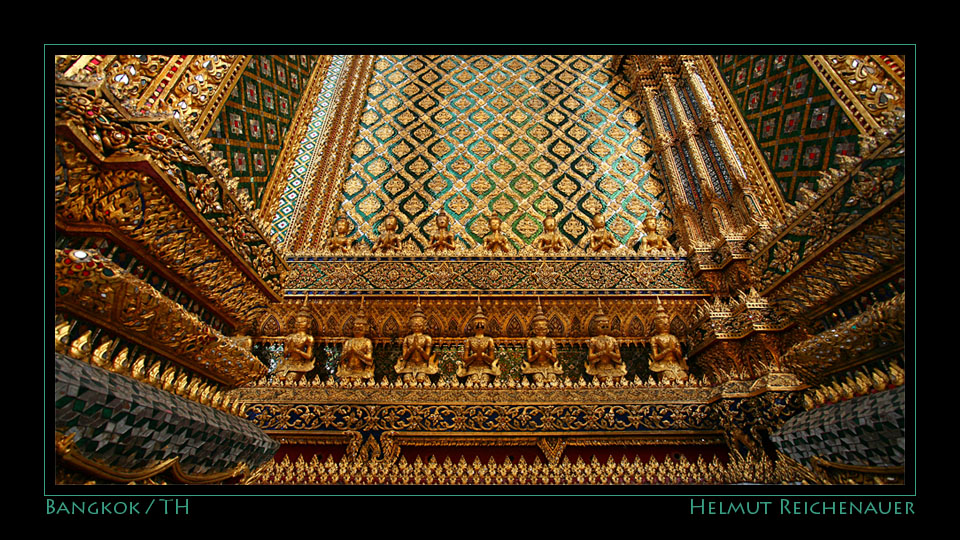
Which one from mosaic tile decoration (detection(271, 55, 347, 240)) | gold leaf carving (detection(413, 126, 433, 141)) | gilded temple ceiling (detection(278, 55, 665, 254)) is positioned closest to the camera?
mosaic tile decoration (detection(271, 55, 347, 240))

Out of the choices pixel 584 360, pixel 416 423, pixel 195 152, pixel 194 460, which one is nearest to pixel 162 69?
pixel 195 152

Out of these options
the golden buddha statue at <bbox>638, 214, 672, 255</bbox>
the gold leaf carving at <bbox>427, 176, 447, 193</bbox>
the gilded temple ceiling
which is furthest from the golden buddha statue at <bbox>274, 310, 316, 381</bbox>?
the golden buddha statue at <bbox>638, 214, 672, 255</bbox>

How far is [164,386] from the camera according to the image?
2072mm

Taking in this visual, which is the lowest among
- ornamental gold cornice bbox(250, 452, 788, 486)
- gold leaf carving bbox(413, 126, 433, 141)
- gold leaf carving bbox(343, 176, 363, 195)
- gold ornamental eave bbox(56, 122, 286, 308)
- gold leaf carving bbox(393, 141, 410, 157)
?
ornamental gold cornice bbox(250, 452, 788, 486)

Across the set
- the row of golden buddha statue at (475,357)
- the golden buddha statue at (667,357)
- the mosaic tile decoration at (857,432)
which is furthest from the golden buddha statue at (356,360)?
the mosaic tile decoration at (857,432)

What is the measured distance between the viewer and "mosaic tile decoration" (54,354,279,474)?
142 cm

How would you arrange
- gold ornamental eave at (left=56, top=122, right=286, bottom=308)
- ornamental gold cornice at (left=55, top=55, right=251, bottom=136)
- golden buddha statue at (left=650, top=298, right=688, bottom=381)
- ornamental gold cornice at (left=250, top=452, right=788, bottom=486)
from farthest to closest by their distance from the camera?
golden buddha statue at (left=650, top=298, right=688, bottom=381), ornamental gold cornice at (left=250, top=452, right=788, bottom=486), ornamental gold cornice at (left=55, top=55, right=251, bottom=136), gold ornamental eave at (left=56, top=122, right=286, bottom=308)

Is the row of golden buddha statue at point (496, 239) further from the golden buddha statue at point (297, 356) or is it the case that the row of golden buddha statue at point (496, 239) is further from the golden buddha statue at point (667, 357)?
the golden buddha statue at point (297, 356)

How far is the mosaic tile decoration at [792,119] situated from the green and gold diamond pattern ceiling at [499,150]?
4.94 ft

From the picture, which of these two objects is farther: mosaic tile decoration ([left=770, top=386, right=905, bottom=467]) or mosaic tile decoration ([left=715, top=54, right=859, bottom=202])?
mosaic tile decoration ([left=715, top=54, right=859, bottom=202])

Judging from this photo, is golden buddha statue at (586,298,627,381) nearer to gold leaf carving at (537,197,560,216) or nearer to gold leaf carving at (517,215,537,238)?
gold leaf carving at (517,215,537,238)

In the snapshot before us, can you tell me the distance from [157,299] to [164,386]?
45cm

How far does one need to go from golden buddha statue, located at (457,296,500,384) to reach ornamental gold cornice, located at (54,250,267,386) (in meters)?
1.92

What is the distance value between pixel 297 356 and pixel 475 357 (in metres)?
1.63
